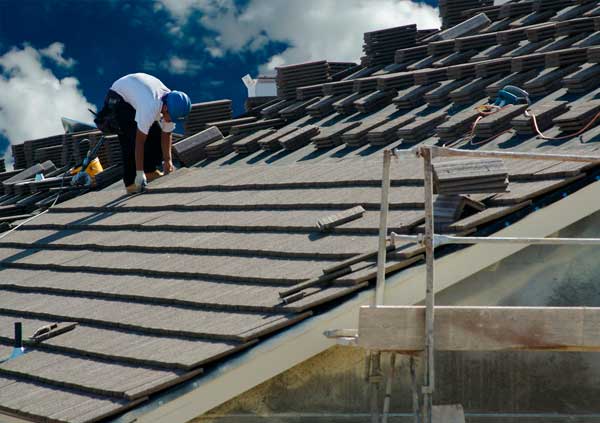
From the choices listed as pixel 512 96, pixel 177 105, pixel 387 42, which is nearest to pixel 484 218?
pixel 512 96

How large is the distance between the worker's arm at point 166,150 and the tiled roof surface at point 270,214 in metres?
0.18

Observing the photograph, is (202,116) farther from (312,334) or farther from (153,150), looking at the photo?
(312,334)

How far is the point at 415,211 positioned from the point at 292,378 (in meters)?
1.51

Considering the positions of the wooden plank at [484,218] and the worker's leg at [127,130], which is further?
the worker's leg at [127,130]

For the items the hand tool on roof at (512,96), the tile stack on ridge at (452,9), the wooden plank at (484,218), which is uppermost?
the tile stack on ridge at (452,9)

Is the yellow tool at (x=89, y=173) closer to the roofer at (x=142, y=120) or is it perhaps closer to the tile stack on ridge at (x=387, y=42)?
the roofer at (x=142, y=120)

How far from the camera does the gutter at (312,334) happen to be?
6.09 metres

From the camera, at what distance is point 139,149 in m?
11.6

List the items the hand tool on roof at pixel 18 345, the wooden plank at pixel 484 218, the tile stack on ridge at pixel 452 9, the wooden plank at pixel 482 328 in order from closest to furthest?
the wooden plank at pixel 482 328 < the wooden plank at pixel 484 218 < the hand tool on roof at pixel 18 345 < the tile stack on ridge at pixel 452 9

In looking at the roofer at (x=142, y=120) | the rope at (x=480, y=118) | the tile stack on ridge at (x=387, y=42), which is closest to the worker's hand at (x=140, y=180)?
the roofer at (x=142, y=120)

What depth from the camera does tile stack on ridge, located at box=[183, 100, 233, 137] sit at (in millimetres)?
13812

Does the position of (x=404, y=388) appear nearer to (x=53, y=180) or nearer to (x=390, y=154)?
(x=390, y=154)

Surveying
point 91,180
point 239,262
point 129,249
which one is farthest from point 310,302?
point 91,180

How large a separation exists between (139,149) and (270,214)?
318cm
